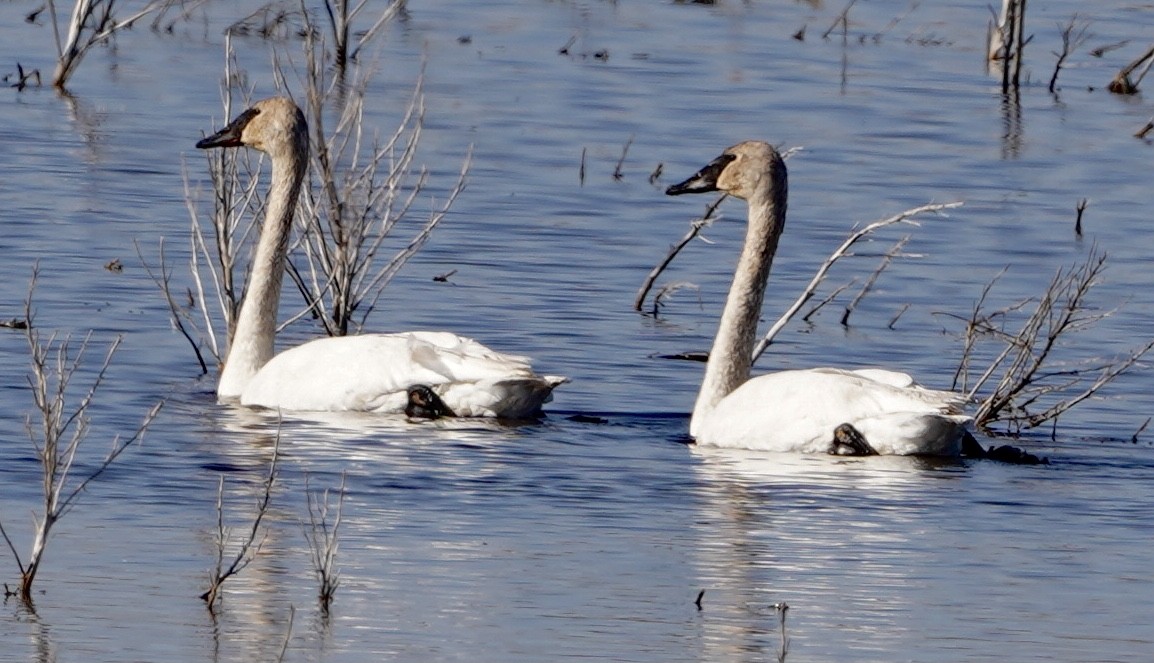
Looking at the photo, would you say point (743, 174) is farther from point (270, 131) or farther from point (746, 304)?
point (270, 131)

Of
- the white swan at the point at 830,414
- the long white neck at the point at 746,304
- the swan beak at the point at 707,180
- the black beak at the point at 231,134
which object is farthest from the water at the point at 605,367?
the swan beak at the point at 707,180

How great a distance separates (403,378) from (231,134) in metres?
2.04

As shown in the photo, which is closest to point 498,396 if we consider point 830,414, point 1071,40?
point 830,414

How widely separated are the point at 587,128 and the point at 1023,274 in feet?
18.7

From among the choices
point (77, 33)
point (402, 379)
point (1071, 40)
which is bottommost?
point (1071, 40)

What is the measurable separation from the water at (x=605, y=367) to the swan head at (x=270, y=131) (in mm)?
459

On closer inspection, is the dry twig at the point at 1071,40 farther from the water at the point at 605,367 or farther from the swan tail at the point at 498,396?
the swan tail at the point at 498,396

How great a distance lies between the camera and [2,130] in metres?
19.5

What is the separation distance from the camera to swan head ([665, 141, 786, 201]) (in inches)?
484

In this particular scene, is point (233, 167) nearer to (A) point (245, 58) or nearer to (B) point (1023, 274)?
(B) point (1023, 274)

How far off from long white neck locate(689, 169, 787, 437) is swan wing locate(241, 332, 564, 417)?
0.73 metres

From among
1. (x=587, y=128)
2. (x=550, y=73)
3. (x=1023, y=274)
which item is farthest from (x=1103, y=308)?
(x=550, y=73)

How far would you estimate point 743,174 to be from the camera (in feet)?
40.5

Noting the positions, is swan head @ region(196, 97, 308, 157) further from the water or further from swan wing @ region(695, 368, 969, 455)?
swan wing @ region(695, 368, 969, 455)
